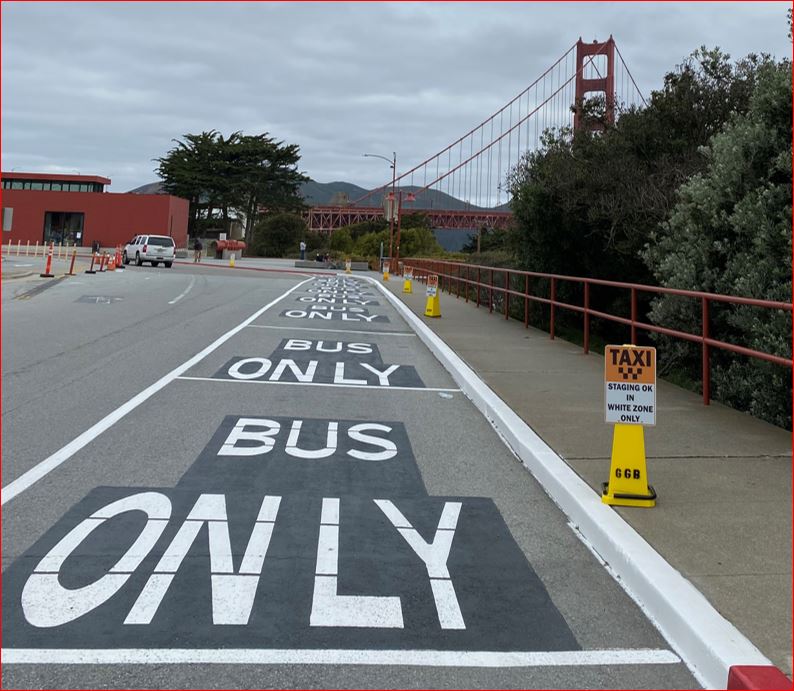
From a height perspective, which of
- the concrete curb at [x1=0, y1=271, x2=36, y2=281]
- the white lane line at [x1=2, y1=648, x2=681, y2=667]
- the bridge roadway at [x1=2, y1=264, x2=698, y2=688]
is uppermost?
the concrete curb at [x1=0, y1=271, x2=36, y2=281]

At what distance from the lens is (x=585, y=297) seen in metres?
11.9

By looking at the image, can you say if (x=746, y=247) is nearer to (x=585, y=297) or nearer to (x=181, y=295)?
(x=585, y=297)

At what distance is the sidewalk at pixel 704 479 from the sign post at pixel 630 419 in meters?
0.14

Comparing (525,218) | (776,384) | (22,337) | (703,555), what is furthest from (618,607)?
(525,218)

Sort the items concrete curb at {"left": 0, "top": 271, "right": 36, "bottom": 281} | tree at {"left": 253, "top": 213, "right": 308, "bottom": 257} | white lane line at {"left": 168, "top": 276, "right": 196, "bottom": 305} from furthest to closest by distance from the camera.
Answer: tree at {"left": 253, "top": 213, "right": 308, "bottom": 257}, concrete curb at {"left": 0, "top": 271, "right": 36, "bottom": 281}, white lane line at {"left": 168, "top": 276, "right": 196, "bottom": 305}

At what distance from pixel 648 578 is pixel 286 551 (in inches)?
75.8

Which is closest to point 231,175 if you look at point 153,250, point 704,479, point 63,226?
point 63,226

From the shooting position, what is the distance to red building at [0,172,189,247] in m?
66.2

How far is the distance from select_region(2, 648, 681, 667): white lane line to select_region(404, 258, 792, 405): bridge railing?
3774 millimetres

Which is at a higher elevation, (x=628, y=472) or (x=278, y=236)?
(x=278, y=236)

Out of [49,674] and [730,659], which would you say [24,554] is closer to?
[49,674]

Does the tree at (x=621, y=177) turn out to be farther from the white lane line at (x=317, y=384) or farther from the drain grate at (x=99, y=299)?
the drain grate at (x=99, y=299)

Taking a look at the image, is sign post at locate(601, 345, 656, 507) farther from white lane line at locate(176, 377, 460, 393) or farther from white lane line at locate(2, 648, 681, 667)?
white lane line at locate(176, 377, 460, 393)

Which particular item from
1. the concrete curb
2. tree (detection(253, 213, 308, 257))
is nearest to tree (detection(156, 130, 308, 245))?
tree (detection(253, 213, 308, 257))
